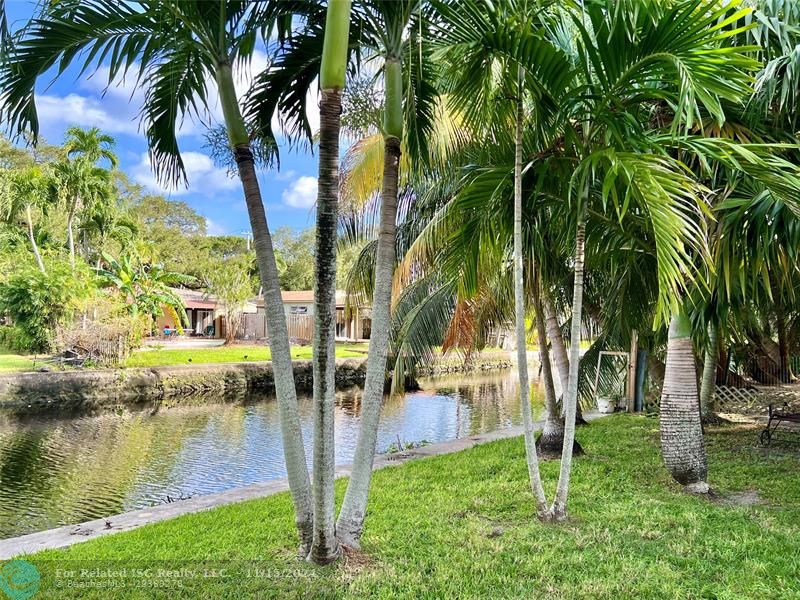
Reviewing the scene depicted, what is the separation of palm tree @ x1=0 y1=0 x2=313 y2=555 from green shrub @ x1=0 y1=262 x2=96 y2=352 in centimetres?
1561

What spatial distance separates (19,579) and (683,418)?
205 inches

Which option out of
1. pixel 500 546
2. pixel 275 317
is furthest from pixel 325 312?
pixel 500 546

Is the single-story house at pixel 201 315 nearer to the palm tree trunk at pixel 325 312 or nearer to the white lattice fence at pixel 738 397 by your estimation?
the white lattice fence at pixel 738 397

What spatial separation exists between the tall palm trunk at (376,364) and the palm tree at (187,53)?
279 millimetres

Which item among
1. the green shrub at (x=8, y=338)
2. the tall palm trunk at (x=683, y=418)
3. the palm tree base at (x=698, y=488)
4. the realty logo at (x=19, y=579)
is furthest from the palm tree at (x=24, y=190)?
the palm tree base at (x=698, y=488)

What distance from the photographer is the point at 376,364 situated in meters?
3.66

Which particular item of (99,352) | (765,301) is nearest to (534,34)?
(765,301)

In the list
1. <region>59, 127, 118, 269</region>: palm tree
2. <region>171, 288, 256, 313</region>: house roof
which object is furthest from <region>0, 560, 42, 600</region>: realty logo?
<region>171, 288, 256, 313</region>: house roof

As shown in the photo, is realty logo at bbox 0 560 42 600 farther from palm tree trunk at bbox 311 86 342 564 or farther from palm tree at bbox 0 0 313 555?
palm tree trunk at bbox 311 86 342 564

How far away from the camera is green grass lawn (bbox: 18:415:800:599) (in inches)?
125

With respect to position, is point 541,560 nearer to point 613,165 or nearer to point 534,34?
point 613,165

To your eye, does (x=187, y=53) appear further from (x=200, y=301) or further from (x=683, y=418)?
(x=200, y=301)

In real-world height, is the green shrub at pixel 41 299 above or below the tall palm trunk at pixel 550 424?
above

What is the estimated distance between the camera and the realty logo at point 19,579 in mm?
3281
